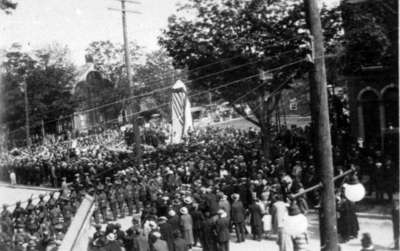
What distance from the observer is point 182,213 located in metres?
13.1

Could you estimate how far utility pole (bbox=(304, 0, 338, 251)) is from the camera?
24.7 ft

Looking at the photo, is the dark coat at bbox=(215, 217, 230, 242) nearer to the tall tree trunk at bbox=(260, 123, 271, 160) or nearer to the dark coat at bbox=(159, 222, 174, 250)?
the dark coat at bbox=(159, 222, 174, 250)

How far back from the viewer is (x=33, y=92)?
42.1 meters

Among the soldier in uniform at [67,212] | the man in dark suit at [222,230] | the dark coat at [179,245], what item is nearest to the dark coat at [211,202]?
the man in dark suit at [222,230]

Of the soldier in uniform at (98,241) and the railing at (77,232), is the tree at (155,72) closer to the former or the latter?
the soldier in uniform at (98,241)

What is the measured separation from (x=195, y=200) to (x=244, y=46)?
798cm

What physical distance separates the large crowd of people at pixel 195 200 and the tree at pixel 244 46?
276 centimetres

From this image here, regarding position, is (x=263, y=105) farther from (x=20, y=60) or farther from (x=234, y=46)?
(x=20, y=60)

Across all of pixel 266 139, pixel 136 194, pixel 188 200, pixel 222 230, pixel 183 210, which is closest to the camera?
pixel 222 230

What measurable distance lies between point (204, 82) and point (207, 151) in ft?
12.0

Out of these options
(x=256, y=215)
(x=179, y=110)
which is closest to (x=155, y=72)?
(x=179, y=110)

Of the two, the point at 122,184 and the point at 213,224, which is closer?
the point at 213,224

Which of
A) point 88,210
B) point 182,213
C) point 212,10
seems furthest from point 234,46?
point 88,210

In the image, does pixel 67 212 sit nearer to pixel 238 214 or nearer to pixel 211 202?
pixel 211 202
